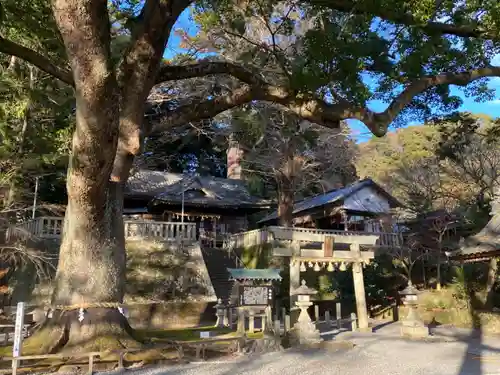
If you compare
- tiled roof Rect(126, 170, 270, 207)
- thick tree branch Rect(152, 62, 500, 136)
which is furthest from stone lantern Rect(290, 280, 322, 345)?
tiled roof Rect(126, 170, 270, 207)

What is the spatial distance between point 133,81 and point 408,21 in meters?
5.36

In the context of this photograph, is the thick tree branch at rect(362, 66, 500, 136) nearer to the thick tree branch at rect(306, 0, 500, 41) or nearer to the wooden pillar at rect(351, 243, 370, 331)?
the thick tree branch at rect(306, 0, 500, 41)

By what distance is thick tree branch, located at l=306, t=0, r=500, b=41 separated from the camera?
812cm

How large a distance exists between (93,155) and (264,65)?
30.3 feet

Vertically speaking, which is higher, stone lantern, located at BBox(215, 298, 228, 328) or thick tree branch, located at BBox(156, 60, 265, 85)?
thick tree branch, located at BBox(156, 60, 265, 85)

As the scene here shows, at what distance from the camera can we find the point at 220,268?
20375mm

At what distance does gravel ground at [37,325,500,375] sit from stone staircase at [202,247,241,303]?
8479 millimetres

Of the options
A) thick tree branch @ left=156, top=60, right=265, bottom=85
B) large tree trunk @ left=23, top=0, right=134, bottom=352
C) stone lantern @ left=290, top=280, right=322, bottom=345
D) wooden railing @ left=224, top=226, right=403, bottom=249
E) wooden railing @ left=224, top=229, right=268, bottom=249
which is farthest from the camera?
wooden railing @ left=224, top=229, right=268, bottom=249

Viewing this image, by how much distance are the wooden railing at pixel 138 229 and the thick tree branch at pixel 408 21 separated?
12.2 meters

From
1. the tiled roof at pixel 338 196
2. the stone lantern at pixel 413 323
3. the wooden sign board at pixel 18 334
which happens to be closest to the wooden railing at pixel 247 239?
the tiled roof at pixel 338 196

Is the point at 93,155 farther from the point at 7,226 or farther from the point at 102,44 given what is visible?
the point at 7,226

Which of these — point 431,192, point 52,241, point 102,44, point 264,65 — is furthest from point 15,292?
point 431,192

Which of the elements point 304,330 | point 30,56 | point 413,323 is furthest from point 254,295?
point 30,56

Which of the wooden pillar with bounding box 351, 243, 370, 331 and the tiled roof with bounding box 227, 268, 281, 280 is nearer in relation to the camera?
the tiled roof with bounding box 227, 268, 281, 280
